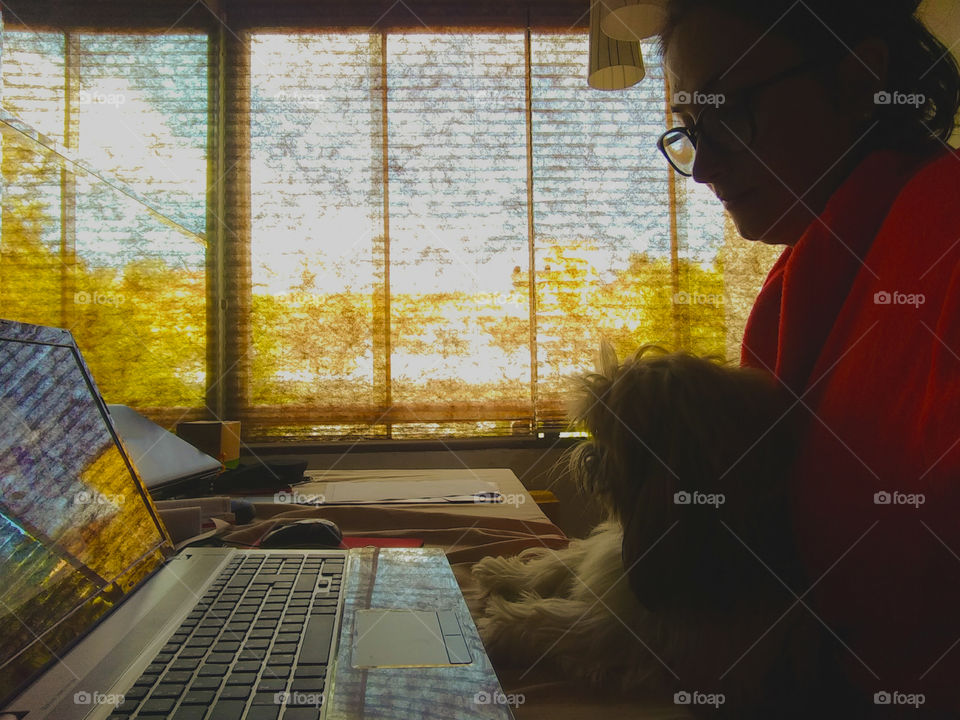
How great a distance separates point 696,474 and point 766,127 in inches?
20.0

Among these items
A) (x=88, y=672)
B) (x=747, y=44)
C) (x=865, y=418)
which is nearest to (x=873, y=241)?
(x=865, y=418)

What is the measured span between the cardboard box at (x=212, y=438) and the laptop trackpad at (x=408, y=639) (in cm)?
201

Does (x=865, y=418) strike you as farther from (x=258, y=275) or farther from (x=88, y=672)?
(x=258, y=275)

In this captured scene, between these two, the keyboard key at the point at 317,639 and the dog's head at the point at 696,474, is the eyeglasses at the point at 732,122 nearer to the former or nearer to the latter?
the dog's head at the point at 696,474

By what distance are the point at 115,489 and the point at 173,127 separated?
9.64 ft

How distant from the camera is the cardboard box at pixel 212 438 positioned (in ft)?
8.60

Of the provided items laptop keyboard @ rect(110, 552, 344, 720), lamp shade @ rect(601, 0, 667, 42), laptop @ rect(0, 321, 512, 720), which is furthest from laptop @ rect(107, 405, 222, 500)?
lamp shade @ rect(601, 0, 667, 42)

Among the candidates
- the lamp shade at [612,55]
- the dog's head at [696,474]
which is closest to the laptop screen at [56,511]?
the dog's head at [696,474]

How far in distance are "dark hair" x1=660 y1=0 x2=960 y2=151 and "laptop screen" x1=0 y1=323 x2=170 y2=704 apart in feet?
3.56

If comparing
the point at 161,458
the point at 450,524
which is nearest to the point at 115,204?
the point at 161,458

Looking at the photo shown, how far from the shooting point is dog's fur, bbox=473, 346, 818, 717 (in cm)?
82

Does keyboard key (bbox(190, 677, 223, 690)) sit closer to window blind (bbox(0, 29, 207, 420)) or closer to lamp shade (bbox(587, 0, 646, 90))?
window blind (bbox(0, 29, 207, 420))

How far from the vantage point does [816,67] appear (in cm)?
93

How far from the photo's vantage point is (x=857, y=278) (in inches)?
33.0
